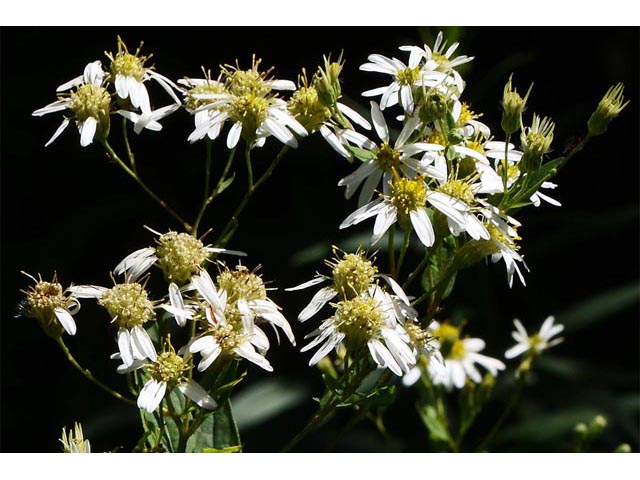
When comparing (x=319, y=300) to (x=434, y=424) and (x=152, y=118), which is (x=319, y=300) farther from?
(x=434, y=424)

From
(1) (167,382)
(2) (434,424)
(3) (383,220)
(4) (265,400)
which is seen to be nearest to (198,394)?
(1) (167,382)

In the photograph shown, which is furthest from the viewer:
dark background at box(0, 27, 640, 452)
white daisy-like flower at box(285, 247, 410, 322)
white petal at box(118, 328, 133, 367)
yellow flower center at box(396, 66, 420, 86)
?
dark background at box(0, 27, 640, 452)

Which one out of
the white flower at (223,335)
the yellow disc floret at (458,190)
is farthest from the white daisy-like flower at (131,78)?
the yellow disc floret at (458,190)

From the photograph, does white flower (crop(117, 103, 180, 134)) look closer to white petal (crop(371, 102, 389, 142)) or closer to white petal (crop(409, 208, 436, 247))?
white petal (crop(371, 102, 389, 142))

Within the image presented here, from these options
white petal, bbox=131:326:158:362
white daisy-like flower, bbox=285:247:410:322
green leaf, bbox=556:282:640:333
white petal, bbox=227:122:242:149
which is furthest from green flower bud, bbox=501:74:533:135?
green leaf, bbox=556:282:640:333

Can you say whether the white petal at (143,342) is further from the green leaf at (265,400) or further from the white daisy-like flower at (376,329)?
the green leaf at (265,400)
